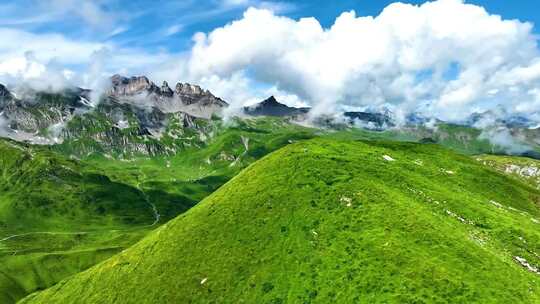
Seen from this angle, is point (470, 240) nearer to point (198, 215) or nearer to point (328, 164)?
point (328, 164)

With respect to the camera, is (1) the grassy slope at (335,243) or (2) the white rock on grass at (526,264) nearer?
(1) the grassy slope at (335,243)

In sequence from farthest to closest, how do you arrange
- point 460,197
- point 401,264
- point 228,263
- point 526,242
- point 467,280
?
point 460,197
point 228,263
point 526,242
point 401,264
point 467,280

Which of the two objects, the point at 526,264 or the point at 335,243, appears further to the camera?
the point at 335,243

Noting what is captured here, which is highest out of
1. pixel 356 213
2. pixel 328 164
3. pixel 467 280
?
pixel 328 164

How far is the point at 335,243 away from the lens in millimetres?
82312

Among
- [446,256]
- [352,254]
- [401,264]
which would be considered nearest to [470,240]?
[446,256]

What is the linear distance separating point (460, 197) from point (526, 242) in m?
19.7

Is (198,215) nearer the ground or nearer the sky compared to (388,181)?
nearer the ground

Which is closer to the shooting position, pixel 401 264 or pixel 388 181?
pixel 401 264

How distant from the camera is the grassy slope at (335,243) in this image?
228 feet

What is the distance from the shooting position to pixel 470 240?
7869 cm

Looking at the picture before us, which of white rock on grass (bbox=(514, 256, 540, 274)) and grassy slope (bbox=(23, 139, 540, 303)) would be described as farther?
white rock on grass (bbox=(514, 256, 540, 274))

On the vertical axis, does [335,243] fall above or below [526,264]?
above

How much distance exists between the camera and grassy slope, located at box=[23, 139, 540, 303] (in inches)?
2734
